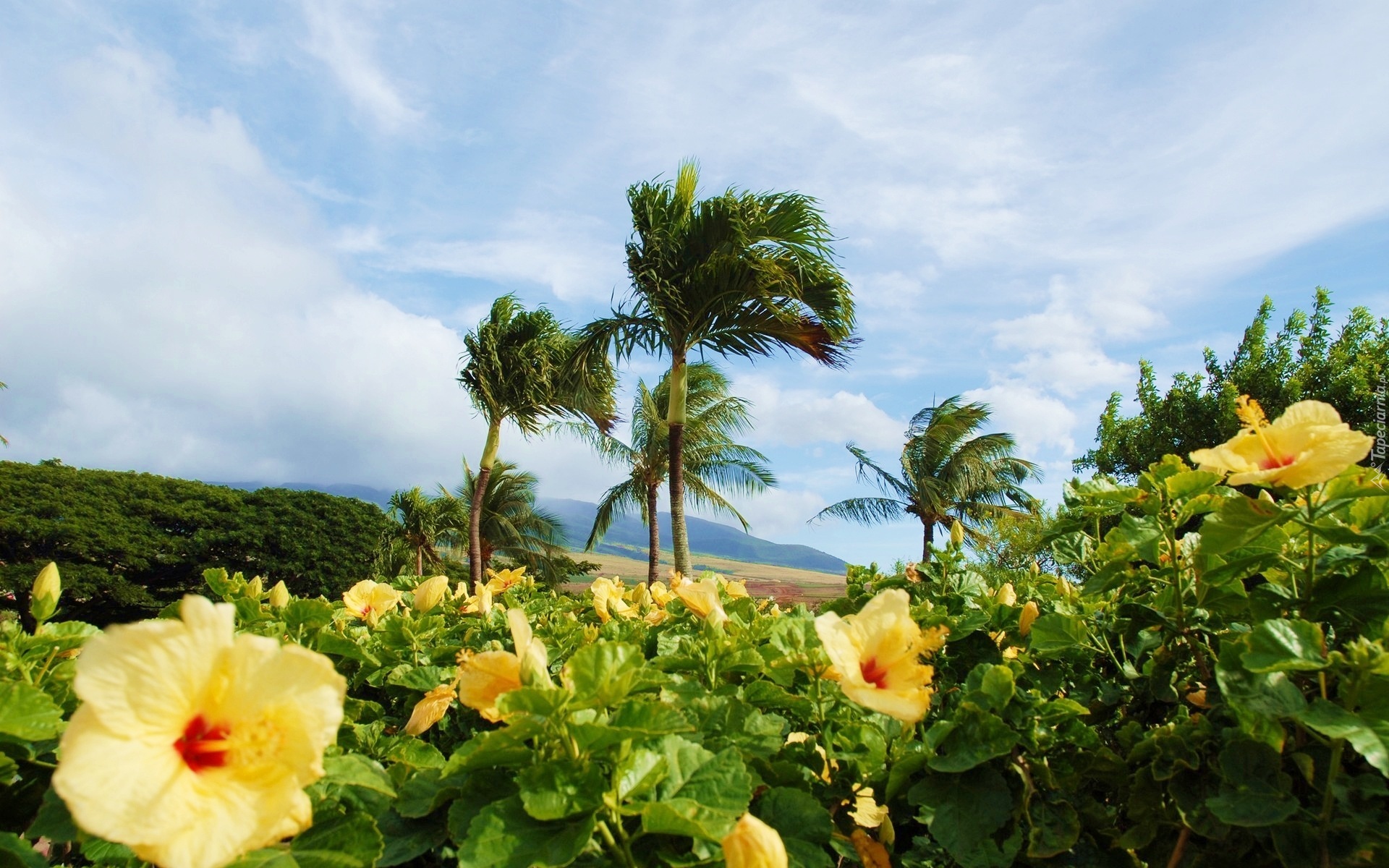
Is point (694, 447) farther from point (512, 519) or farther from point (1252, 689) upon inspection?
point (1252, 689)

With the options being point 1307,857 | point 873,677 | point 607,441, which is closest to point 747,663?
point 873,677

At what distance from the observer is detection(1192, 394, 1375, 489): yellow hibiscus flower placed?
2.73 ft

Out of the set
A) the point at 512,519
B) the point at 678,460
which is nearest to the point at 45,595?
the point at 678,460

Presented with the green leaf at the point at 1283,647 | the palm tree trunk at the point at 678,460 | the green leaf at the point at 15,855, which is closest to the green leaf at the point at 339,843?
the green leaf at the point at 15,855

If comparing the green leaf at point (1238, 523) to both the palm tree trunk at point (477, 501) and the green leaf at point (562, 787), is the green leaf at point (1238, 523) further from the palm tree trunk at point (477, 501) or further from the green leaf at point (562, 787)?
the palm tree trunk at point (477, 501)

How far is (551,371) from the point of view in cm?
1478

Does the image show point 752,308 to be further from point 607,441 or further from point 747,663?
point 747,663

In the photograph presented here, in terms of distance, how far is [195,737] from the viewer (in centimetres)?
61

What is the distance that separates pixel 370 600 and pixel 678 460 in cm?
846

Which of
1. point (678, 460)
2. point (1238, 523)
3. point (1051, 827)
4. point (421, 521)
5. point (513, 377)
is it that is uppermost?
point (513, 377)

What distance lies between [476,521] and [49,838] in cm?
1369

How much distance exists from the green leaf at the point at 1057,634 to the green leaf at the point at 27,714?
4.02ft

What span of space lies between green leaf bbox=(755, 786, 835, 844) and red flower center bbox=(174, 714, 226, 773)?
0.53m

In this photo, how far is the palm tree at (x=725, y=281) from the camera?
33.1 feet
